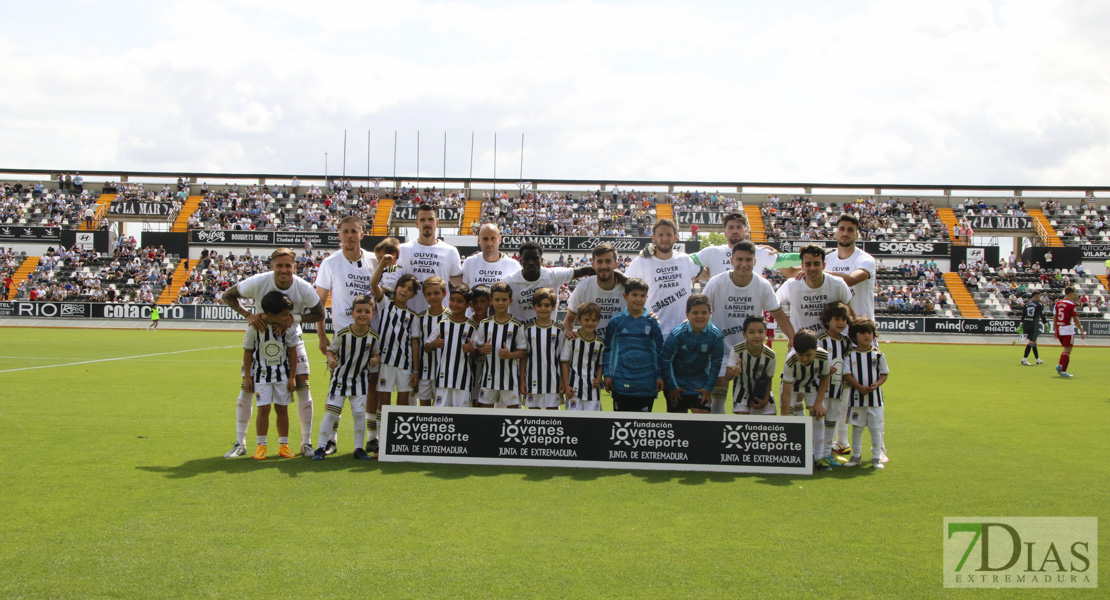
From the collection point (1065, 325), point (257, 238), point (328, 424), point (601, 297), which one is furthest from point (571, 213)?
point (328, 424)

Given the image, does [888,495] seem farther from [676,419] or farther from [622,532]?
[622,532]

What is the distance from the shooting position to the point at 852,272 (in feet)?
25.9

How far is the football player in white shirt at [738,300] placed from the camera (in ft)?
24.0

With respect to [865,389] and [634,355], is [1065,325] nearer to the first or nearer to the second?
[865,389]

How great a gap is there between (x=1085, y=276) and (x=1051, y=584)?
153ft

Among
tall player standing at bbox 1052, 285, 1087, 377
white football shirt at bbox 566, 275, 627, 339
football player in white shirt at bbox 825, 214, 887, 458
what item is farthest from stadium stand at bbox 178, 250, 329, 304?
football player in white shirt at bbox 825, 214, 887, 458

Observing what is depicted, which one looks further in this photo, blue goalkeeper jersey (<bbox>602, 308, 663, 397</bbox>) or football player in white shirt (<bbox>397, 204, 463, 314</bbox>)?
football player in white shirt (<bbox>397, 204, 463, 314</bbox>)

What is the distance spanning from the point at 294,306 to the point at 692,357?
366 centimetres

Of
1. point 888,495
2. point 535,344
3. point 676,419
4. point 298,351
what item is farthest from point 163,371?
point 888,495

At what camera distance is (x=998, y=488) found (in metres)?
5.89

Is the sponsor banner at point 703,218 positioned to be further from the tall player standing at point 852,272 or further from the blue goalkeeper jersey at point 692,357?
the blue goalkeeper jersey at point 692,357

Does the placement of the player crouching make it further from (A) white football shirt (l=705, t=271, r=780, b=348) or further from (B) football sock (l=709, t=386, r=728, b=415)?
(A) white football shirt (l=705, t=271, r=780, b=348)

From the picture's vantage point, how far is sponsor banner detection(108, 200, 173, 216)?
47625 mm

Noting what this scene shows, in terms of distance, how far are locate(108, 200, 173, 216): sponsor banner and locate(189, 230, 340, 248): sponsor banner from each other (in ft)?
13.2
